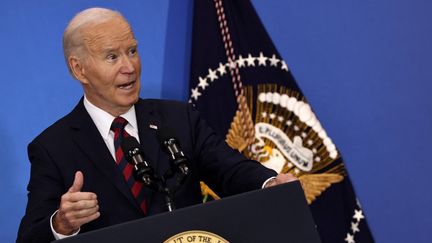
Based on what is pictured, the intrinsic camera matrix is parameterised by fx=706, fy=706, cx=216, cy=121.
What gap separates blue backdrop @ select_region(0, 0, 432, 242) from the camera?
3.16 meters

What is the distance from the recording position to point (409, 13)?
3480 mm

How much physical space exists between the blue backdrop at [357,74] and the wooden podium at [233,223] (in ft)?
4.89

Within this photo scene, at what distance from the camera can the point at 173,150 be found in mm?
1871

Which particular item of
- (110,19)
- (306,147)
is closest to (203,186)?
(306,147)

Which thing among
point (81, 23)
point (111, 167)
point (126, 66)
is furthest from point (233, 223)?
point (81, 23)

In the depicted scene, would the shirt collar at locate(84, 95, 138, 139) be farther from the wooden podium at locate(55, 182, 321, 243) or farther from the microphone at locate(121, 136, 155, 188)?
the wooden podium at locate(55, 182, 321, 243)

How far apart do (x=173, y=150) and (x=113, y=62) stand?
1.73 feet

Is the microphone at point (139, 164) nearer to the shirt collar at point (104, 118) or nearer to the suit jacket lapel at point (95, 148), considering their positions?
the suit jacket lapel at point (95, 148)

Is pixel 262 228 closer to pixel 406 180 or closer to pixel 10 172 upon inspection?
pixel 10 172

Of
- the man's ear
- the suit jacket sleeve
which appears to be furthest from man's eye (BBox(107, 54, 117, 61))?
the suit jacket sleeve

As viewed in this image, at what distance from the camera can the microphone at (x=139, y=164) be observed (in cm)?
180

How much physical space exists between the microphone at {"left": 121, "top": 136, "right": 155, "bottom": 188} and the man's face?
447 mm

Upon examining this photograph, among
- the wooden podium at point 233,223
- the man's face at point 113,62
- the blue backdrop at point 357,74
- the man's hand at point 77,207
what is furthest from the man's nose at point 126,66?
the blue backdrop at point 357,74

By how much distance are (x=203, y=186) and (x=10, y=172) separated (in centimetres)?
81
